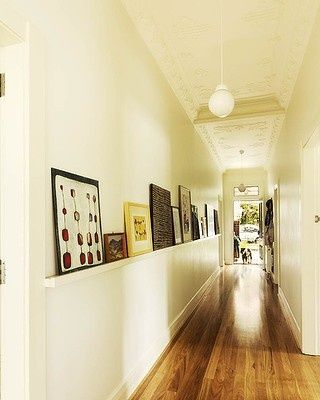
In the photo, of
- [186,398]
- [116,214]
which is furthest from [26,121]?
[186,398]

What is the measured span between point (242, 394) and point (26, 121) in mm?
2493

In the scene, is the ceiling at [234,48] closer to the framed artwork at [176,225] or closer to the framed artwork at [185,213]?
the framed artwork at [185,213]

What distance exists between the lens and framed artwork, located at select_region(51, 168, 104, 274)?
1.66 meters

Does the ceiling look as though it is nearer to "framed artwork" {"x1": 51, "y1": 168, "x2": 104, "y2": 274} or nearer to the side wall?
the side wall

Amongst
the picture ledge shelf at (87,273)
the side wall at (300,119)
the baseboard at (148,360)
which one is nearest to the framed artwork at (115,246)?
the picture ledge shelf at (87,273)

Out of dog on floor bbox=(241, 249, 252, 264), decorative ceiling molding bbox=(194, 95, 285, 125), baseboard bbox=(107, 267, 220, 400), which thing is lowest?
dog on floor bbox=(241, 249, 252, 264)

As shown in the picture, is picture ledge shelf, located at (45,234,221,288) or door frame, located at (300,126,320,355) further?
door frame, located at (300,126,320,355)

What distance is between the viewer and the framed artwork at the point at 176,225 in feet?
12.6

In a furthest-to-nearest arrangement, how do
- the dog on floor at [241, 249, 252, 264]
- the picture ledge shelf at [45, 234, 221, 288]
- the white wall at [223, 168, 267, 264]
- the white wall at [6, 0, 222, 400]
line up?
the dog on floor at [241, 249, 252, 264]
the white wall at [223, 168, 267, 264]
the white wall at [6, 0, 222, 400]
the picture ledge shelf at [45, 234, 221, 288]

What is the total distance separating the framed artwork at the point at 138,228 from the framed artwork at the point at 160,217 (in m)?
0.15

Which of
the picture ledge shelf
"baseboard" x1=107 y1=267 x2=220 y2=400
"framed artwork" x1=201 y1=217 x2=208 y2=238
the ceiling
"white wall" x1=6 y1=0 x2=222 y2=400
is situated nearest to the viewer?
the picture ledge shelf

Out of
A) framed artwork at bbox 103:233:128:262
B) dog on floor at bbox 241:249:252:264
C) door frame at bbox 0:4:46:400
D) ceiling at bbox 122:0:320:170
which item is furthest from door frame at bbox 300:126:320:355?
dog on floor at bbox 241:249:252:264

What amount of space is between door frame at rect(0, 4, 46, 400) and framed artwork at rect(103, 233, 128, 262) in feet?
2.22

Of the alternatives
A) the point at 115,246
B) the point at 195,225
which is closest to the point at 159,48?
the point at 115,246
